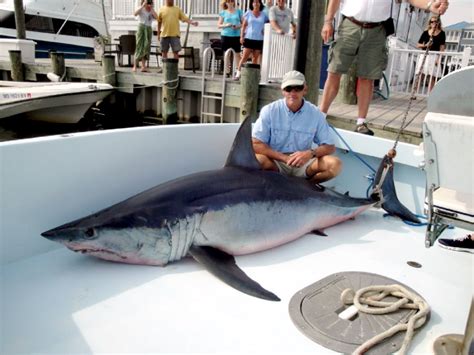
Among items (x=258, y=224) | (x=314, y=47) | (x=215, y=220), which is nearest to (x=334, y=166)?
(x=258, y=224)

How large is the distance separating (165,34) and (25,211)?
27.4 ft

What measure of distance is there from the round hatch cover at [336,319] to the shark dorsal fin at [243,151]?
3.18ft

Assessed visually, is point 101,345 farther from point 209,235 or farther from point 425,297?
point 425,297

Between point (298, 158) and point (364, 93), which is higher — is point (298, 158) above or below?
below

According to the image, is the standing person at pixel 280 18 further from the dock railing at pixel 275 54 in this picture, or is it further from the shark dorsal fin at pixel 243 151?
the shark dorsal fin at pixel 243 151

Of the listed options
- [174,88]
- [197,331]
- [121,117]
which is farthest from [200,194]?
[121,117]

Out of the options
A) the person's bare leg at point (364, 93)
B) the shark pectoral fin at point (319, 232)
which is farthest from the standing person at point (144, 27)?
the shark pectoral fin at point (319, 232)

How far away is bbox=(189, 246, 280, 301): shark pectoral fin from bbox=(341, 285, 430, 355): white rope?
1.35ft

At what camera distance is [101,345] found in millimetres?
1709

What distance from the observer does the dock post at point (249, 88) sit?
7.59 meters

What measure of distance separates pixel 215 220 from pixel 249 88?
5.63 metres

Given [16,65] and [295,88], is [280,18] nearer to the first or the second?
[295,88]

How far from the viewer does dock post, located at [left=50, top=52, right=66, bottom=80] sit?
11.4m

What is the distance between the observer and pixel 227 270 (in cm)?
221
